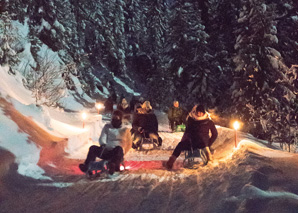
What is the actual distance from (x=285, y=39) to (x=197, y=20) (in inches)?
292

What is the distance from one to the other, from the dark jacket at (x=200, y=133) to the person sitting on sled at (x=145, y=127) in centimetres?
291

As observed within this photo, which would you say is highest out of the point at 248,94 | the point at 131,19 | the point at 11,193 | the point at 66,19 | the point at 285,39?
the point at 131,19

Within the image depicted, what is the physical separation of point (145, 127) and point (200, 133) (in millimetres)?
3303

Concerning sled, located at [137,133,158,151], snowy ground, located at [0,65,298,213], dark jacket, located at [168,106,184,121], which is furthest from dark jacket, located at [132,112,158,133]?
dark jacket, located at [168,106,184,121]

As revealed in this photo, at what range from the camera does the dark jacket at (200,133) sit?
8039mm

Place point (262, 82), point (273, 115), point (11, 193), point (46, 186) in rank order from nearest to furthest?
point (11, 193) < point (46, 186) < point (273, 115) < point (262, 82)

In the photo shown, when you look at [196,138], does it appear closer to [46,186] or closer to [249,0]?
[46,186]

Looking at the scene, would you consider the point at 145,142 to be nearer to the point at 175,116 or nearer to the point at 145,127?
the point at 145,127

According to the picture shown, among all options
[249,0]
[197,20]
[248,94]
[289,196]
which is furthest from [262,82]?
[289,196]

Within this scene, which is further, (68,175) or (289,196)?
(68,175)

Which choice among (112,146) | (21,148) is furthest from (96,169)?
(21,148)

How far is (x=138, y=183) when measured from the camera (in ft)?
20.1

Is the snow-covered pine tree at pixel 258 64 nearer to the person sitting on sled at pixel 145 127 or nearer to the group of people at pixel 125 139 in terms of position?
the person sitting on sled at pixel 145 127

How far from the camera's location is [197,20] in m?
25.3
